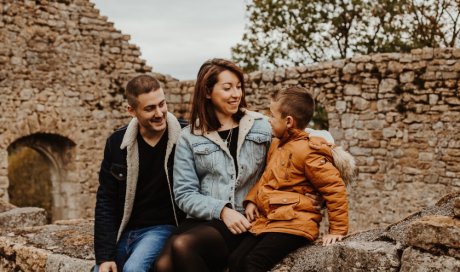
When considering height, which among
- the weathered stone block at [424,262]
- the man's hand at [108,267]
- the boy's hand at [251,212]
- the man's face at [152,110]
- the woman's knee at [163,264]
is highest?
the man's face at [152,110]

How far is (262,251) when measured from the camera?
2756mm

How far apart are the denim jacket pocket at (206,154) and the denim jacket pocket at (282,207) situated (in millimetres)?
424

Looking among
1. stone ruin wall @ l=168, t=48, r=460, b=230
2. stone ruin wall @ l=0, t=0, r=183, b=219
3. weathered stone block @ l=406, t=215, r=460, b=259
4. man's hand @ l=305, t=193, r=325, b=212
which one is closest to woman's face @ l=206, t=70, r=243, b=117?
man's hand @ l=305, t=193, r=325, b=212

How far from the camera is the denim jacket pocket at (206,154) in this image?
3.16 meters

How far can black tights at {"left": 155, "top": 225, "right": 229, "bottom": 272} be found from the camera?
2771 millimetres

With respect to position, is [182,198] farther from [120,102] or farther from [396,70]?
[120,102]

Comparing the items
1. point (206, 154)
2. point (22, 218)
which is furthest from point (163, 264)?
point (22, 218)

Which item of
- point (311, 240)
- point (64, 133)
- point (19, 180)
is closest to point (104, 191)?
point (311, 240)

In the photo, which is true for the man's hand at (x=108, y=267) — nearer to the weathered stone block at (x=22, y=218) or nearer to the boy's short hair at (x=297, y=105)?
the boy's short hair at (x=297, y=105)

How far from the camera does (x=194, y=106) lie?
333 centimetres

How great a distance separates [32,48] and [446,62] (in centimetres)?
631

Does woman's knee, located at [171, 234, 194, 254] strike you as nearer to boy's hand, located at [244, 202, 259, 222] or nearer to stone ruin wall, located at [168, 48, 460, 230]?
boy's hand, located at [244, 202, 259, 222]

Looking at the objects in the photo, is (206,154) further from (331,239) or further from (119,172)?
(331,239)

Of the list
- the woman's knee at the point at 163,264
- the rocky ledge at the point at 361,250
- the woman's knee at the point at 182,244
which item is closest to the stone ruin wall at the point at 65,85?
the rocky ledge at the point at 361,250
